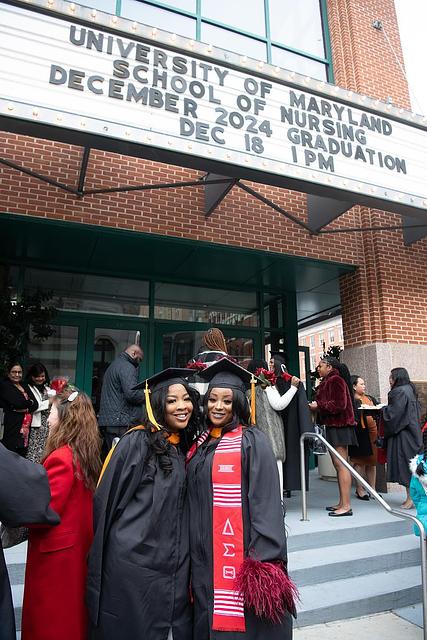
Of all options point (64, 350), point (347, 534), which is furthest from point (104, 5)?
point (347, 534)

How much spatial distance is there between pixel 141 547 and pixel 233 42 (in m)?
8.48

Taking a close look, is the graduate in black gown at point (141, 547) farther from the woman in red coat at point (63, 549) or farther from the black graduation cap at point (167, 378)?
the black graduation cap at point (167, 378)

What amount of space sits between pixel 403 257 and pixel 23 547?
7.35 metres

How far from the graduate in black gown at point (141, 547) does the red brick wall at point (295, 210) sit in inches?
188

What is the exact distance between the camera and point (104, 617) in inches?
83.5

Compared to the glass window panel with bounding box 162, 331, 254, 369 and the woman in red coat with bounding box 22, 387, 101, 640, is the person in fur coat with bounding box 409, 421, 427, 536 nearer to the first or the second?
the woman in red coat with bounding box 22, 387, 101, 640

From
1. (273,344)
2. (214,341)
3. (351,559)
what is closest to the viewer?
(351,559)

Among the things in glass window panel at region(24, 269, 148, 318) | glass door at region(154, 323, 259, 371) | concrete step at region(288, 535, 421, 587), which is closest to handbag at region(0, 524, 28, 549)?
concrete step at region(288, 535, 421, 587)

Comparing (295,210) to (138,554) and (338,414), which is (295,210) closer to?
(338,414)

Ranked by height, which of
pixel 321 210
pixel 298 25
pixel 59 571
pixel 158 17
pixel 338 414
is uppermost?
pixel 298 25

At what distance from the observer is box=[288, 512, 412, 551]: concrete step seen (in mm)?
4332

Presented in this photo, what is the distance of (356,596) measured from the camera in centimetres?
376

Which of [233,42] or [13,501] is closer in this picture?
[13,501]

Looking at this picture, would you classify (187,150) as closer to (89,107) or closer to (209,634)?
(89,107)
